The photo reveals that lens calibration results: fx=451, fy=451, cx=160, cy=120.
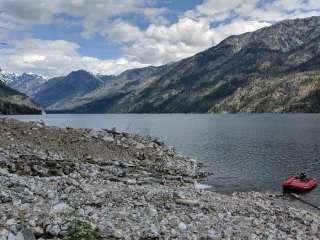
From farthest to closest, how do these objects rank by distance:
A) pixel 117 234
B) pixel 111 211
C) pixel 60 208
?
pixel 111 211
pixel 60 208
pixel 117 234

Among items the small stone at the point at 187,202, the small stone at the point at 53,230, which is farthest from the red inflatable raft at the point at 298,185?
the small stone at the point at 53,230

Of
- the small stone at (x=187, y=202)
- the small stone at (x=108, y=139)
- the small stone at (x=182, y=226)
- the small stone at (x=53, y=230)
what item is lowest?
the small stone at (x=182, y=226)

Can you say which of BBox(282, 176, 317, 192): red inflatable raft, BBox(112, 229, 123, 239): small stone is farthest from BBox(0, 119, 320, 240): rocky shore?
BBox(282, 176, 317, 192): red inflatable raft

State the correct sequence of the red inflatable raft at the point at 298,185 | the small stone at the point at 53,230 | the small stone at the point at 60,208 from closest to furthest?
the small stone at the point at 53,230
the small stone at the point at 60,208
the red inflatable raft at the point at 298,185

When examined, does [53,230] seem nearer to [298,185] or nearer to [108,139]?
[298,185]

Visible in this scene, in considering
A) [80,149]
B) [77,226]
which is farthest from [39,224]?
[80,149]

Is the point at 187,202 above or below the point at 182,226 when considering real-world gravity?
above

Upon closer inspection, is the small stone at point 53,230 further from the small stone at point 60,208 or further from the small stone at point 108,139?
the small stone at point 108,139

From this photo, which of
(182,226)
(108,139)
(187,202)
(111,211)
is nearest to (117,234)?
(111,211)

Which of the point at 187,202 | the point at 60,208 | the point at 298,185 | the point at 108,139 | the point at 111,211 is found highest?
the point at 108,139

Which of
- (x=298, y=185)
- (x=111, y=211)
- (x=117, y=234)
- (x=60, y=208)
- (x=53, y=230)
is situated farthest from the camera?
(x=298, y=185)

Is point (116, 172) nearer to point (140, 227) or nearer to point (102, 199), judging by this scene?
point (102, 199)

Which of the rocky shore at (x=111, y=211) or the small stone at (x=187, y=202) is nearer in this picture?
the rocky shore at (x=111, y=211)

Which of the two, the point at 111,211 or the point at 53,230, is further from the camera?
the point at 111,211
